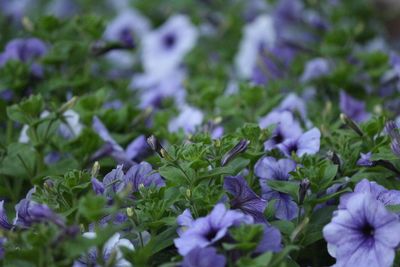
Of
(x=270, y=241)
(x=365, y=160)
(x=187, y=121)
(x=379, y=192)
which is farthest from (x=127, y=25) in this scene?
(x=270, y=241)

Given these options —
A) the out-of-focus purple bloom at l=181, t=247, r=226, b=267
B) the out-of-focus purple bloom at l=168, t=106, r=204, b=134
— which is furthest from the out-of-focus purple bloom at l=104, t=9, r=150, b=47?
the out-of-focus purple bloom at l=181, t=247, r=226, b=267

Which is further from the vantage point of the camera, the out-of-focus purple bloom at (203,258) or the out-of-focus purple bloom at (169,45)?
the out-of-focus purple bloom at (169,45)

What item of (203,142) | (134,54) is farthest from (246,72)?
(203,142)

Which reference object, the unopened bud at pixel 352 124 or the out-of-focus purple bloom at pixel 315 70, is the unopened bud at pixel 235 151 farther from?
the out-of-focus purple bloom at pixel 315 70

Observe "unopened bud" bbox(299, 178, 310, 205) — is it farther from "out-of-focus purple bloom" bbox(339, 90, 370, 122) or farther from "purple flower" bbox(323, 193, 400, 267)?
"out-of-focus purple bloom" bbox(339, 90, 370, 122)

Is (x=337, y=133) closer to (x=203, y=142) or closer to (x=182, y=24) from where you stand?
(x=203, y=142)

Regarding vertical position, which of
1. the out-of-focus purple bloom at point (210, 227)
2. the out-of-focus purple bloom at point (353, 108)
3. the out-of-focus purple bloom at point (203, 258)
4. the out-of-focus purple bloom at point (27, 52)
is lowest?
the out-of-focus purple bloom at point (353, 108)

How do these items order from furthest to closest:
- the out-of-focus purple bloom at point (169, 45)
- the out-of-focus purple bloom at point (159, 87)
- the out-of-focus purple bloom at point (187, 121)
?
the out-of-focus purple bloom at point (169, 45), the out-of-focus purple bloom at point (159, 87), the out-of-focus purple bloom at point (187, 121)

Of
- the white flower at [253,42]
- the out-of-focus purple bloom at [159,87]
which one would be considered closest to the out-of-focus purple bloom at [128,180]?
the out-of-focus purple bloom at [159,87]
